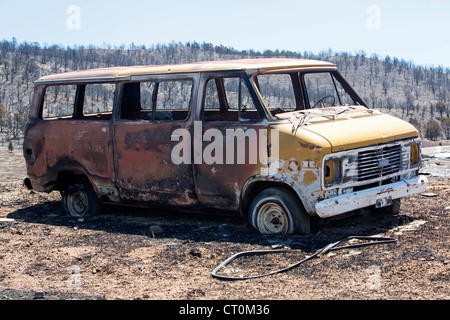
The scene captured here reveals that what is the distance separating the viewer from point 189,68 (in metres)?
7.05

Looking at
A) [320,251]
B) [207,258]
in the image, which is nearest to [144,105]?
[207,258]

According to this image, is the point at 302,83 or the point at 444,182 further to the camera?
the point at 444,182

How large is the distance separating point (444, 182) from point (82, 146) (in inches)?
236

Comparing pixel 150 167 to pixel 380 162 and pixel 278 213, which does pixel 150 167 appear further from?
pixel 380 162

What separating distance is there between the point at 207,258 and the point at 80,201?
3519 mm

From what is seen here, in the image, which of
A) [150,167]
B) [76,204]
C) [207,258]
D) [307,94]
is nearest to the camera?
[207,258]

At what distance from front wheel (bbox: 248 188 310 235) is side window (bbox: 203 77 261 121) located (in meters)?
0.90

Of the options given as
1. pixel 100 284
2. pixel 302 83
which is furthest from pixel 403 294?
pixel 302 83

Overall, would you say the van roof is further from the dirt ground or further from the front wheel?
the dirt ground

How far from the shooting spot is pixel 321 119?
6.60m

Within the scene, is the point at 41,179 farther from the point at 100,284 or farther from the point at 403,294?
the point at 403,294

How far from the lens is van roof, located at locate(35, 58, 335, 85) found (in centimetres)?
680

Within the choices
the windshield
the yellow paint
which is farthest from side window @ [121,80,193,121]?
the yellow paint

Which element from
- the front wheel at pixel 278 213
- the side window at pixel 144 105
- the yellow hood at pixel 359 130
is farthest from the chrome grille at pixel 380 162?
the side window at pixel 144 105
